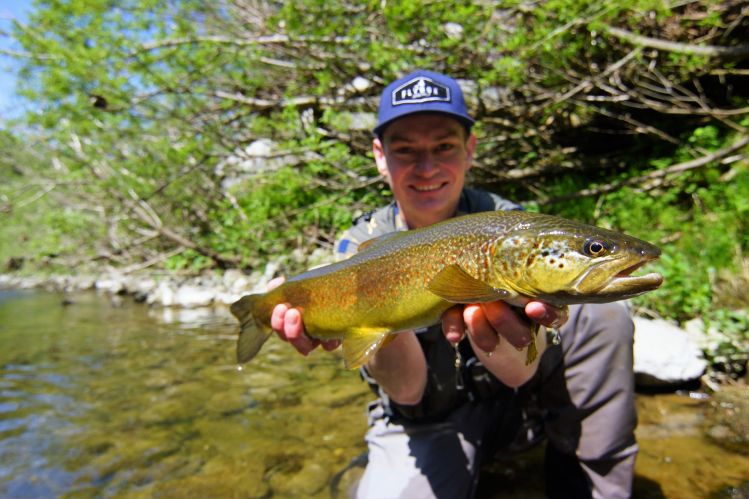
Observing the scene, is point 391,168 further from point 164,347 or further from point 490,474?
point 164,347

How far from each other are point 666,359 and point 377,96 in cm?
595

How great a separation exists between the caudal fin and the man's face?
1.21m

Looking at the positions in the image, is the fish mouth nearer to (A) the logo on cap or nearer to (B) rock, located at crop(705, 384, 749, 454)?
(A) the logo on cap

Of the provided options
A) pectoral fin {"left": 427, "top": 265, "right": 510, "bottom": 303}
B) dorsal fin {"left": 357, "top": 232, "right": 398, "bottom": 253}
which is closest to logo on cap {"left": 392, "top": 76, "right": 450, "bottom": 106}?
dorsal fin {"left": 357, "top": 232, "right": 398, "bottom": 253}

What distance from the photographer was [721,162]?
6.46 meters

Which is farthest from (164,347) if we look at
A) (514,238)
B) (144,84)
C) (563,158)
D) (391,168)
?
(563,158)

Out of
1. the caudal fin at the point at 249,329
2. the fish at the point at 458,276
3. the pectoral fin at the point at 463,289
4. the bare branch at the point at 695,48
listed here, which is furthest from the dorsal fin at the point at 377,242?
the bare branch at the point at 695,48

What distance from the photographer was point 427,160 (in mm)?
2967

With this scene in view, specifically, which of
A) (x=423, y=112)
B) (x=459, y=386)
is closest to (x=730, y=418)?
(x=459, y=386)

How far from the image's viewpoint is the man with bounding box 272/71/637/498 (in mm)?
2561

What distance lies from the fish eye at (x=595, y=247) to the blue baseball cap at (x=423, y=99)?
1.45 meters

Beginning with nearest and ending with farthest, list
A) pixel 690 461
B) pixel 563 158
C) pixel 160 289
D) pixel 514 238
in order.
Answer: pixel 514 238 → pixel 690 461 → pixel 563 158 → pixel 160 289

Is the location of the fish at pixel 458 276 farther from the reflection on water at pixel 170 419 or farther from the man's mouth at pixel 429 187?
the reflection on water at pixel 170 419

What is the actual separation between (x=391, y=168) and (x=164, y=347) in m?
5.36
